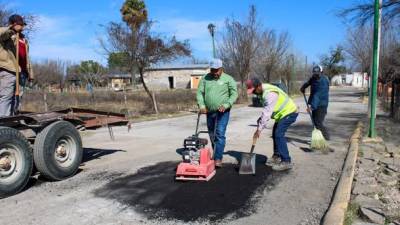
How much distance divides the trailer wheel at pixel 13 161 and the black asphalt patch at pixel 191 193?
3.57 feet

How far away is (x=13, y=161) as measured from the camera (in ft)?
23.6

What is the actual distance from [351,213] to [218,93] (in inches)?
135

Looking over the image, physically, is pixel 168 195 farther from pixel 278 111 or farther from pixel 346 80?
pixel 346 80

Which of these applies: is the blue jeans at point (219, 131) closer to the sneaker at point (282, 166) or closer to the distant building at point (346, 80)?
the sneaker at point (282, 166)

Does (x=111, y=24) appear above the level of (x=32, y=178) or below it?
above

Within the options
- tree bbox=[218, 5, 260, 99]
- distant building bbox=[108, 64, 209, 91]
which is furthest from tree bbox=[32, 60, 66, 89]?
tree bbox=[218, 5, 260, 99]

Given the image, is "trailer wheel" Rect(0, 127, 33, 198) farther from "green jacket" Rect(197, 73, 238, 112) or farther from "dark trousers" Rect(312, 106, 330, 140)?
"dark trousers" Rect(312, 106, 330, 140)

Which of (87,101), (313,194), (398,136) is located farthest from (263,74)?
(313,194)

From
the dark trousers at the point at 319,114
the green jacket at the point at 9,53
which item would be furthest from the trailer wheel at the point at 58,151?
the dark trousers at the point at 319,114

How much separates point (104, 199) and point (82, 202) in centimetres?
30

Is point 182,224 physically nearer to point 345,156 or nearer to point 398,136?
point 345,156

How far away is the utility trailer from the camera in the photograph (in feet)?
23.3

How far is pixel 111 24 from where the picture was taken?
27797 millimetres

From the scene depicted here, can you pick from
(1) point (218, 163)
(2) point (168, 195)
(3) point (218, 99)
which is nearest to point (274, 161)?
(1) point (218, 163)
